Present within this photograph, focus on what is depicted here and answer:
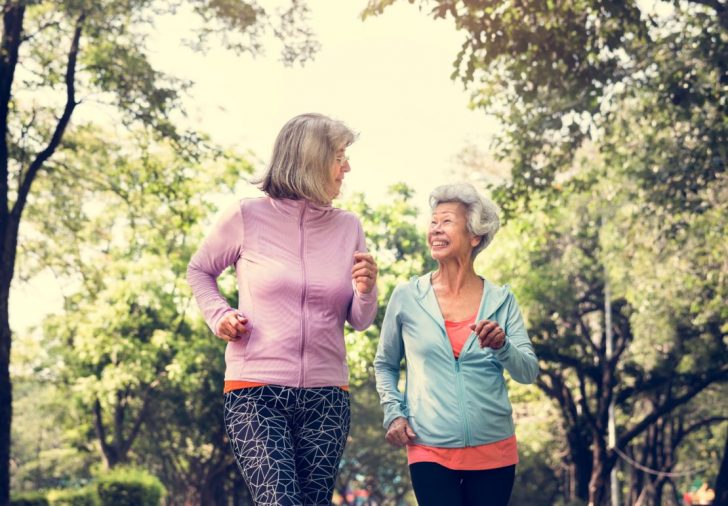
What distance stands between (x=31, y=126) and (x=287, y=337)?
1645 centimetres

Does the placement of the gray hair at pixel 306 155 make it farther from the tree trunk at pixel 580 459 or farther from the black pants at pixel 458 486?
the tree trunk at pixel 580 459

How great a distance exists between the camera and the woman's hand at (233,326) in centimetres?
402

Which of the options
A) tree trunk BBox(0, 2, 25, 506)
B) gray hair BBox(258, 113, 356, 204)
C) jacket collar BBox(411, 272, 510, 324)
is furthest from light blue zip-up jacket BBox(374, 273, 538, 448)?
tree trunk BBox(0, 2, 25, 506)

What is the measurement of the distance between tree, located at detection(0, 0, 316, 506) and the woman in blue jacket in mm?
12126

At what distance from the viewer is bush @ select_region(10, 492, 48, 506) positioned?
21734 mm

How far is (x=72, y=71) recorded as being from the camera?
1828cm

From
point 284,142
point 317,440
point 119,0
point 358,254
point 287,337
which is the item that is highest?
point 119,0

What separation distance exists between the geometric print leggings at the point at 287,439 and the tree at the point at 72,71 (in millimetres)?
12707

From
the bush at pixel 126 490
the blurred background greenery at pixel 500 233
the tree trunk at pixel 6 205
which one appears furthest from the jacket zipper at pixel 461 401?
the bush at pixel 126 490

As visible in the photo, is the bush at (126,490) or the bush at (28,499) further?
the bush at (126,490)

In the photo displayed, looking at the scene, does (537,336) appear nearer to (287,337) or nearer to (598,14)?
(598,14)

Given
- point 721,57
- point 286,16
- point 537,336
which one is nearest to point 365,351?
point 537,336

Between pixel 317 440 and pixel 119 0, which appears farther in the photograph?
pixel 119 0

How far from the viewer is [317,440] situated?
13.3 ft
